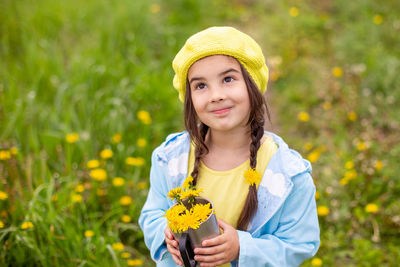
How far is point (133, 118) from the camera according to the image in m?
3.05

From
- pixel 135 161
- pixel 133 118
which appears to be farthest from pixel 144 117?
pixel 135 161

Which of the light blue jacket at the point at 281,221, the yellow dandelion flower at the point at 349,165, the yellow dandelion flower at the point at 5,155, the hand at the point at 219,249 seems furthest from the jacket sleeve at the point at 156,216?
the yellow dandelion flower at the point at 349,165

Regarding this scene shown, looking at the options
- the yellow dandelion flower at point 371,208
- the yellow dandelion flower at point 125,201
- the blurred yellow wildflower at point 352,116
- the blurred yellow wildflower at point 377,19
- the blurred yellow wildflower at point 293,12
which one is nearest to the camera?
the yellow dandelion flower at point 371,208

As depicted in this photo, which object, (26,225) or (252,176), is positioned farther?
(26,225)

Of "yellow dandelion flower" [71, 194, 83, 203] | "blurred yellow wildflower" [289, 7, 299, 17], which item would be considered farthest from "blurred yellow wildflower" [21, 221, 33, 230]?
"blurred yellow wildflower" [289, 7, 299, 17]

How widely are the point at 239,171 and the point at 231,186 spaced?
0.22 ft

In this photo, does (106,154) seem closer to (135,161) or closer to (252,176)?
(135,161)

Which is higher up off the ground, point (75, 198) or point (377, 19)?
point (377, 19)

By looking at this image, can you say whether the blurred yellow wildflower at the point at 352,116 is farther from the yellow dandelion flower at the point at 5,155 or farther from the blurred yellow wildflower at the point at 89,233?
the yellow dandelion flower at the point at 5,155

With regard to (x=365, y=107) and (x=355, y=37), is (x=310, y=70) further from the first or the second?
(x=365, y=107)

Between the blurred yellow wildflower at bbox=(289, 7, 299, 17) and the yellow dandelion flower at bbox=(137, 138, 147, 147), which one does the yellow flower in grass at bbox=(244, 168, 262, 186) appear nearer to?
the yellow dandelion flower at bbox=(137, 138, 147, 147)

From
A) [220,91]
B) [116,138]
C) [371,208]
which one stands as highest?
[220,91]

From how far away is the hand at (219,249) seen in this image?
47.1 inches

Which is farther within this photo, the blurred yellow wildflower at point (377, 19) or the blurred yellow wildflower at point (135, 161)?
the blurred yellow wildflower at point (377, 19)
